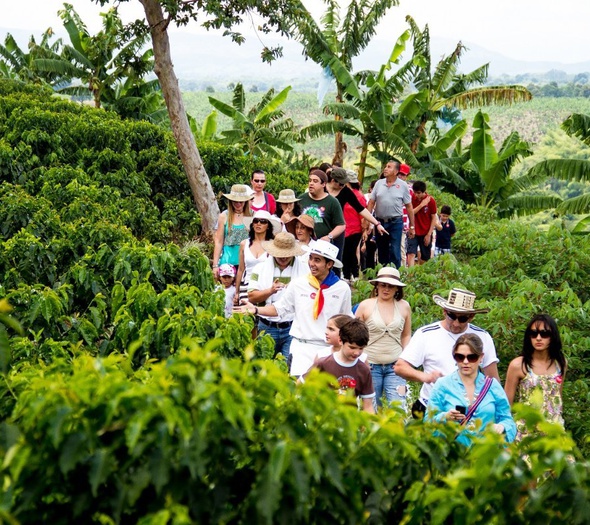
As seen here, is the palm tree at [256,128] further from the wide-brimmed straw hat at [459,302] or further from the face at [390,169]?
the wide-brimmed straw hat at [459,302]

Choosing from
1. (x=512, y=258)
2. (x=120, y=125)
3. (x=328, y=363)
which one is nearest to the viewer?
(x=328, y=363)

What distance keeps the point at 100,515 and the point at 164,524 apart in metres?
0.40

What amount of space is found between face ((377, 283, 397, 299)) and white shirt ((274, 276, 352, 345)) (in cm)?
27

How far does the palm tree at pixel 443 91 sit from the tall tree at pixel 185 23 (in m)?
9.41

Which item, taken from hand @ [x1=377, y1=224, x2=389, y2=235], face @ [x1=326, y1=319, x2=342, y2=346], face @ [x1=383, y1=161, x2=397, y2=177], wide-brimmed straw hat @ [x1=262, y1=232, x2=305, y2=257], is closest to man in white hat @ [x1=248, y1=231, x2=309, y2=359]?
wide-brimmed straw hat @ [x1=262, y1=232, x2=305, y2=257]

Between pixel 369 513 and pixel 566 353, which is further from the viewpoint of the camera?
pixel 566 353

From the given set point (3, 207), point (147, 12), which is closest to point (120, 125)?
point (147, 12)

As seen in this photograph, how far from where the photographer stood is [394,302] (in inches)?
290

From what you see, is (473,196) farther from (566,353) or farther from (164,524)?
(164,524)

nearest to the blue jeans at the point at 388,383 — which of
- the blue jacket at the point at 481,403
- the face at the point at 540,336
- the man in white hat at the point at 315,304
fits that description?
the man in white hat at the point at 315,304

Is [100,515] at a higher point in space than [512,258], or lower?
higher

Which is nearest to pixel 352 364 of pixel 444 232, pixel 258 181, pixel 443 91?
pixel 258 181

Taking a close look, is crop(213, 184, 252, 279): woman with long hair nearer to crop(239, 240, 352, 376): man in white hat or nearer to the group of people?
the group of people

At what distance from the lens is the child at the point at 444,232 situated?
47.3 ft
